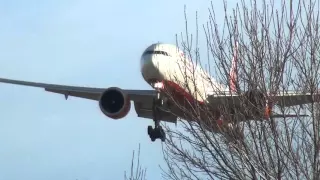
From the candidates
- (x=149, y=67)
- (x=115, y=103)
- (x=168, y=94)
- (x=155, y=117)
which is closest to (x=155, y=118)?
(x=155, y=117)

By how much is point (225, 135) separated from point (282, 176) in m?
1.33

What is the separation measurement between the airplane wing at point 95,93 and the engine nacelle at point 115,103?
2.27ft

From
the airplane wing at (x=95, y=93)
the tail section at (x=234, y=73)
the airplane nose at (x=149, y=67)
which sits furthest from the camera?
the airplane wing at (x=95, y=93)

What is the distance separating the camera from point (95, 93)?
38469 mm

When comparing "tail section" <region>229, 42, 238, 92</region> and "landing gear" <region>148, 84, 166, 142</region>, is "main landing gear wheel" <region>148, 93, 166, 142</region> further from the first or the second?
"tail section" <region>229, 42, 238, 92</region>

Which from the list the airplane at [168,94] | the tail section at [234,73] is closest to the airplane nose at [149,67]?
the airplane at [168,94]

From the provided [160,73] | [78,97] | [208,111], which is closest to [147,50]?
[160,73]

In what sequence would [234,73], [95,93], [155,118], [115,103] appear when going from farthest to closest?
[95,93], [115,103], [155,118], [234,73]

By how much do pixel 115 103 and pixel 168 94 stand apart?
60.0ft

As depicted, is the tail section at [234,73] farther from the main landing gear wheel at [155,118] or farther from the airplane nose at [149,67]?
the airplane nose at [149,67]

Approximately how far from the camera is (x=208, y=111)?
1480 cm

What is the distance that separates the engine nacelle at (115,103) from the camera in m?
34.6

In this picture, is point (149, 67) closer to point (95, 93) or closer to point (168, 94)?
point (95, 93)

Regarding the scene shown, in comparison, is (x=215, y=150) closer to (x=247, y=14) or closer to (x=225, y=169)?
(x=225, y=169)
